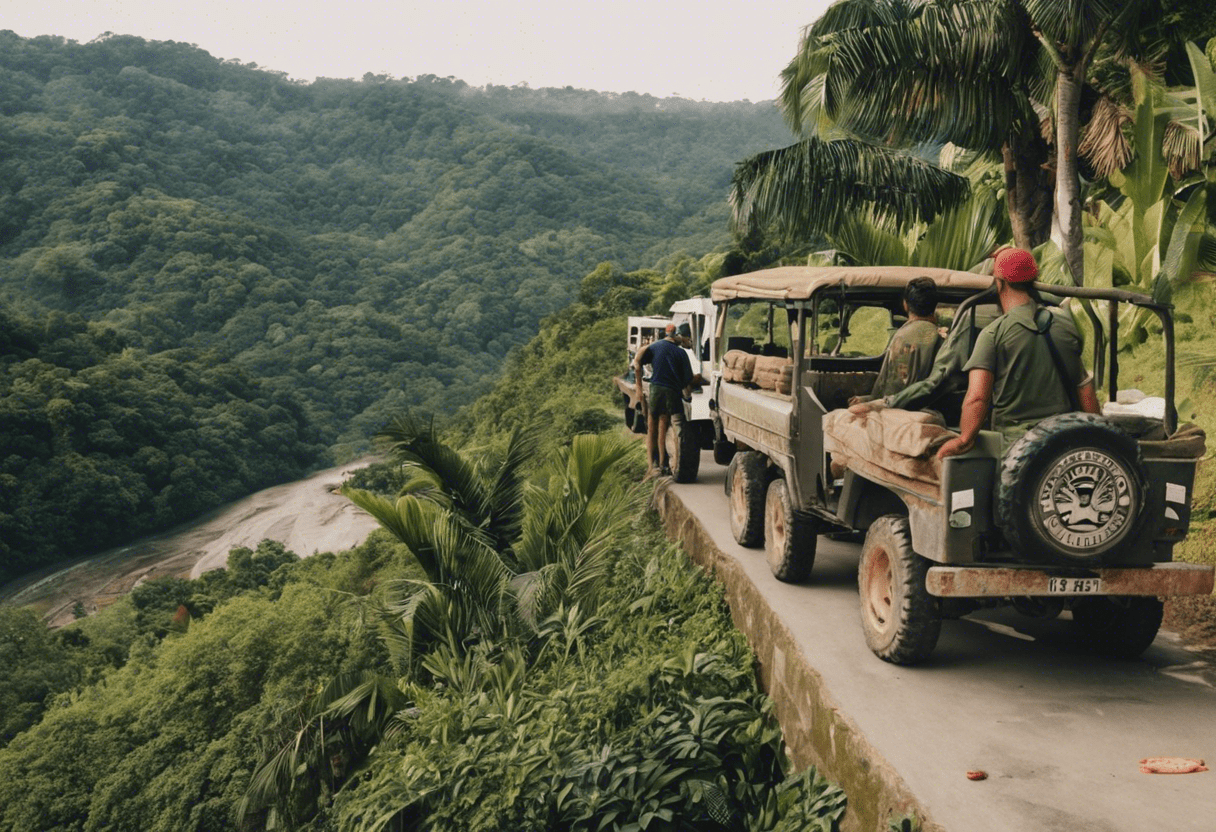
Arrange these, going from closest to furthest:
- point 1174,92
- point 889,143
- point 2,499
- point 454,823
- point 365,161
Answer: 1. point 454,823
2. point 1174,92
3. point 889,143
4. point 2,499
5. point 365,161

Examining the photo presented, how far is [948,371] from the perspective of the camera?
563 cm

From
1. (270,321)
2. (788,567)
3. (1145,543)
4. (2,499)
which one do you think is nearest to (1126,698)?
(1145,543)

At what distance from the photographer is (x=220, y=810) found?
13.6 metres

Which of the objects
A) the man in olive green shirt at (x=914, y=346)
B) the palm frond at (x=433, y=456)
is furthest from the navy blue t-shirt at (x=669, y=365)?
the man in olive green shirt at (x=914, y=346)

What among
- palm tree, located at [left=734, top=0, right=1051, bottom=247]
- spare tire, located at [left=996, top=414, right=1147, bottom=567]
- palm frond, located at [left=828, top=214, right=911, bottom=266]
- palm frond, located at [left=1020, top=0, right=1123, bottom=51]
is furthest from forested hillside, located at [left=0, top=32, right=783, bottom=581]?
spare tire, located at [left=996, top=414, right=1147, bottom=567]

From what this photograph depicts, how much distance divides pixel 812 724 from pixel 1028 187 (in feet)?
33.4

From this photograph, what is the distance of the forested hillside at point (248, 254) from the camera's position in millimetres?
52219

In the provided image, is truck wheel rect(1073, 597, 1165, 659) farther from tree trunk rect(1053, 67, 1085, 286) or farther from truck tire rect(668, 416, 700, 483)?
tree trunk rect(1053, 67, 1085, 286)

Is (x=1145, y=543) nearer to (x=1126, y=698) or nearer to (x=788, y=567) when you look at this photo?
(x=1126, y=698)

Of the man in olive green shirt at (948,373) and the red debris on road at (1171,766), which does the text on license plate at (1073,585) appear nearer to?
the red debris on road at (1171,766)

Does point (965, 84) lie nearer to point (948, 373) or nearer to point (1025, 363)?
point (948, 373)

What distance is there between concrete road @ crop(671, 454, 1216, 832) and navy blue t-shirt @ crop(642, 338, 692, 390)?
4.26 m

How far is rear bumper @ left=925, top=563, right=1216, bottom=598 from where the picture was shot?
16.5ft

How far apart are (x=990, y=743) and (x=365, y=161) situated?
130 m
